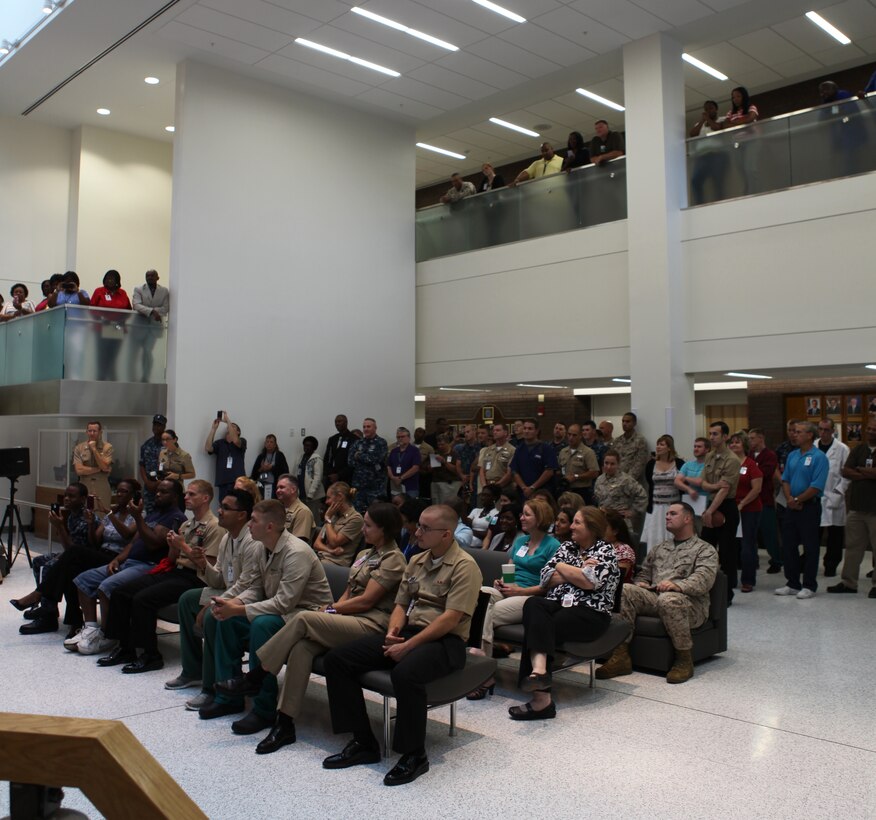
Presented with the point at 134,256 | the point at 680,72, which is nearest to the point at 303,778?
the point at 680,72

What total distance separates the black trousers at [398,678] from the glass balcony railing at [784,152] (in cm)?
941

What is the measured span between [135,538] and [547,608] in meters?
3.84

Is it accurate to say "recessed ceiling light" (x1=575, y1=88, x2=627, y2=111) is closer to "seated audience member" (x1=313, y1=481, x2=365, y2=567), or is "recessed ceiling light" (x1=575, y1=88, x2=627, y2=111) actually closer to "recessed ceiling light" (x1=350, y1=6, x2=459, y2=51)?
"recessed ceiling light" (x1=350, y1=6, x2=459, y2=51)

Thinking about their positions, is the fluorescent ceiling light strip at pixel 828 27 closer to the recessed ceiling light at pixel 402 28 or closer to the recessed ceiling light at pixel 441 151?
the recessed ceiling light at pixel 402 28

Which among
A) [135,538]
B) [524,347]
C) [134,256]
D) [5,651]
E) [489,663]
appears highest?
[134,256]

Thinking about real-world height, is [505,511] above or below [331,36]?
below

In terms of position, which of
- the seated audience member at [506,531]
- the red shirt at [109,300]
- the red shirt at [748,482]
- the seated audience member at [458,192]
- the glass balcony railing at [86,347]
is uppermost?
the seated audience member at [458,192]

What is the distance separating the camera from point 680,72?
1273 cm

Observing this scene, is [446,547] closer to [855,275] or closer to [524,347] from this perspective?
[855,275]

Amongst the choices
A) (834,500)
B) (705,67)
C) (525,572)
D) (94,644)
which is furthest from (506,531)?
(705,67)

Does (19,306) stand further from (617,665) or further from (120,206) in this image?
(617,665)

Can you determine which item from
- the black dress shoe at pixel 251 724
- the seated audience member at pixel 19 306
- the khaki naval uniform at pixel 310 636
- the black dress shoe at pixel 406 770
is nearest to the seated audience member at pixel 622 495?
the khaki naval uniform at pixel 310 636

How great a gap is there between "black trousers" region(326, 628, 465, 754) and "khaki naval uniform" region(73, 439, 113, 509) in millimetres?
8391

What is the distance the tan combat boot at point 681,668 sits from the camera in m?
6.03
